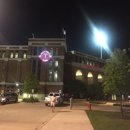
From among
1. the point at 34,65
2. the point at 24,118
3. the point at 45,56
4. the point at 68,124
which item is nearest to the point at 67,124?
the point at 68,124

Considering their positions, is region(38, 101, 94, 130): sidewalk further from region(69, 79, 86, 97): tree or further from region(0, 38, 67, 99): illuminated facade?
region(69, 79, 86, 97): tree

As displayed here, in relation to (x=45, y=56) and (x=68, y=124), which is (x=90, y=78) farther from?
(x=68, y=124)

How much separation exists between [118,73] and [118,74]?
13 cm

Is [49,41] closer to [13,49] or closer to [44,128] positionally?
[13,49]

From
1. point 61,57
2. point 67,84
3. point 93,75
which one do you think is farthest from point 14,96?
point 93,75

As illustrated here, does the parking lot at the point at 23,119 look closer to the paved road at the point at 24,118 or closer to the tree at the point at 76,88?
the paved road at the point at 24,118

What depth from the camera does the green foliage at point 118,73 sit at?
14782mm

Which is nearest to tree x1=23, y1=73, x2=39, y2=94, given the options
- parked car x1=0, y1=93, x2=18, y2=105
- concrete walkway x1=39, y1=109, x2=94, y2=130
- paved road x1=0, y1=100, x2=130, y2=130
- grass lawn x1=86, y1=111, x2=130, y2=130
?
parked car x1=0, y1=93, x2=18, y2=105

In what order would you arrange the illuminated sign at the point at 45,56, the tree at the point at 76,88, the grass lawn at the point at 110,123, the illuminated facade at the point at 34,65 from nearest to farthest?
the grass lawn at the point at 110,123
the illuminated sign at the point at 45,56
the illuminated facade at the point at 34,65
the tree at the point at 76,88

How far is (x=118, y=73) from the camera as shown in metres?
15.0

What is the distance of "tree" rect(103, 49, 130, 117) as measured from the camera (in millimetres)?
14780

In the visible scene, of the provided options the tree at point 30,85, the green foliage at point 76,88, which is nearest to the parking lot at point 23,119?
the tree at point 30,85

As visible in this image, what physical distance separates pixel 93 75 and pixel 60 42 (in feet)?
77.3

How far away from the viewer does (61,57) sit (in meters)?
56.4
